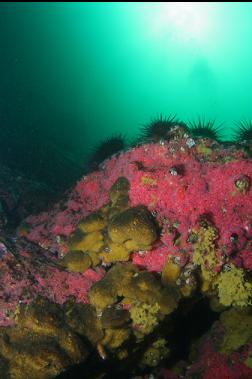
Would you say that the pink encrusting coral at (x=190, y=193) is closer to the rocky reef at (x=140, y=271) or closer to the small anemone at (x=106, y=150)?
the rocky reef at (x=140, y=271)

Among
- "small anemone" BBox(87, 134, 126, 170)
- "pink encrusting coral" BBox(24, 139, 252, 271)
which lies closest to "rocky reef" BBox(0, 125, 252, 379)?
"pink encrusting coral" BBox(24, 139, 252, 271)

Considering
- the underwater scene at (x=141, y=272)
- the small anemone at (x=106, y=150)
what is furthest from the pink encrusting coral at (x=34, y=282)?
the small anemone at (x=106, y=150)

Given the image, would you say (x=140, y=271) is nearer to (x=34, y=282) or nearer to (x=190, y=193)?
(x=190, y=193)

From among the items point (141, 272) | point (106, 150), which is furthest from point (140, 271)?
point (106, 150)

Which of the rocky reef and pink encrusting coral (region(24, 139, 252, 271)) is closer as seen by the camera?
the rocky reef

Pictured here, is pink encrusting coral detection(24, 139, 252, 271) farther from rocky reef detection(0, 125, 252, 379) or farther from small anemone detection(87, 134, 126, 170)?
small anemone detection(87, 134, 126, 170)

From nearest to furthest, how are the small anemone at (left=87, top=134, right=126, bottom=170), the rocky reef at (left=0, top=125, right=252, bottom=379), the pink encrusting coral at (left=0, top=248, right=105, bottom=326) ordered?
the rocky reef at (left=0, top=125, right=252, bottom=379) → the pink encrusting coral at (left=0, top=248, right=105, bottom=326) → the small anemone at (left=87, top=134, right=126, bottom=170)

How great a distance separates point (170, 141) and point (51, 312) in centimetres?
328

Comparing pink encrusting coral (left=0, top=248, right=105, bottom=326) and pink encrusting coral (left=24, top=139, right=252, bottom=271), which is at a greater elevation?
pink encrusting coral (left=24, top=139, right=252, bottom=271)

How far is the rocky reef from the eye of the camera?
14.4ft

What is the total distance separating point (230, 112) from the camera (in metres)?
168

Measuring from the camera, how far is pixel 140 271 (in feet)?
15.7

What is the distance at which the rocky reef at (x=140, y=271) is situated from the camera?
4375 mm

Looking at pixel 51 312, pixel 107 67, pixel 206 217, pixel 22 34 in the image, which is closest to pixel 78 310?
pixel 51 312
